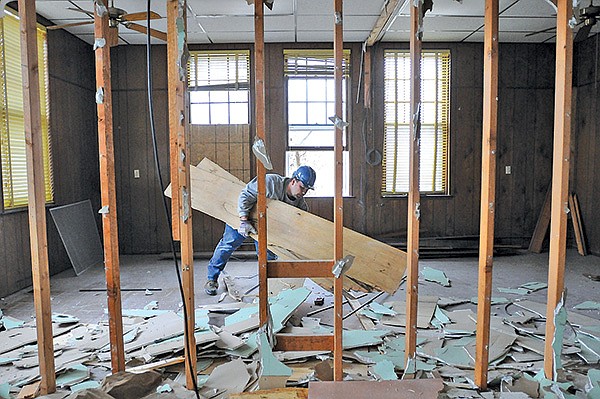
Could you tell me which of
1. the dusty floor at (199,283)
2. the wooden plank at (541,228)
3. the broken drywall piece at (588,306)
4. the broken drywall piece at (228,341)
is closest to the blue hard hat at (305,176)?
the dusty floor at (199,283)

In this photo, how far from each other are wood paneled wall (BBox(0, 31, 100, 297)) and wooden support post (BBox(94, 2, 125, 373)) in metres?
2.80

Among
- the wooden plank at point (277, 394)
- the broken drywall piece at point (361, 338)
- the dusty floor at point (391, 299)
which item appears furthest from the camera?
the broken drywall piece at point (361, 338)


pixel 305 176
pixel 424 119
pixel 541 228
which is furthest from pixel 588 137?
pixel 305 176

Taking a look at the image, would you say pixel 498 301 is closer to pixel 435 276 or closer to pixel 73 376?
pixel 435 276

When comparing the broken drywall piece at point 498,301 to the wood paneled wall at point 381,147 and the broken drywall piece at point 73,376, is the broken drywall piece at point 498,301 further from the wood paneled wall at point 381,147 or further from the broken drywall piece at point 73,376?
the broken drywall piece at point 73,376

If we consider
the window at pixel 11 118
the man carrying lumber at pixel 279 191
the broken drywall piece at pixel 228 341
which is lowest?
the broken drywall piece at pixel 228 341

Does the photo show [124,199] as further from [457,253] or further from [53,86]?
[457,253]

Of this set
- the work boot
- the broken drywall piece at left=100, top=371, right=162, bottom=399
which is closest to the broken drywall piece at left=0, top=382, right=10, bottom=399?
the broken drywall piece at left=100, top=371, right=162, bottom=399

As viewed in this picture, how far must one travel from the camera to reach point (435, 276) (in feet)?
16.5

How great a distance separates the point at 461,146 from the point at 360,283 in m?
3.80

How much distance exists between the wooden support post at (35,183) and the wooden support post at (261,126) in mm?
1112

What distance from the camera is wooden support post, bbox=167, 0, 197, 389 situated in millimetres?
2240

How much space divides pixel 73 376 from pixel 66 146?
392 cm

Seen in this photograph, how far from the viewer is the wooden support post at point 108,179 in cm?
228
